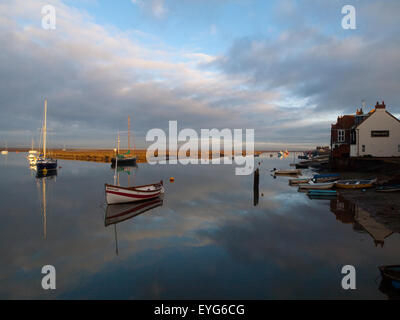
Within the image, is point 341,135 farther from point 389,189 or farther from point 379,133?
point 389,189

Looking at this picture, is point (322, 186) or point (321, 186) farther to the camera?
point (321, 186)

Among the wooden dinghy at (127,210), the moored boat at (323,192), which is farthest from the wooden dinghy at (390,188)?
the wooden dinghy at (127,210)

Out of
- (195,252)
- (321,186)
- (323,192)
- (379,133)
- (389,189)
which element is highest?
(379,133)

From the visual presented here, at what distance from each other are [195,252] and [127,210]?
39.6ft

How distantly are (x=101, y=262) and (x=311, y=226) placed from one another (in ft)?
50.7

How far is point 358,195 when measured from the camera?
2747 cm

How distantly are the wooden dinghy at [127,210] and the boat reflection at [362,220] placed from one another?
Answer: 1848 centimetres

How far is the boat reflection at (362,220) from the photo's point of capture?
1518cm

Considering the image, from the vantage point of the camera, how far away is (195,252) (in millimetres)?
13922

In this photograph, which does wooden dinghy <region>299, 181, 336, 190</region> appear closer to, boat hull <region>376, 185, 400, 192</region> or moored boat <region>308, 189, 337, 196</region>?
moored boat <region>308, 189, 337, 196</region>

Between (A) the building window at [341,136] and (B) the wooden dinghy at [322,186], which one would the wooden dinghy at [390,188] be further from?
(A) the building window at [341,136]

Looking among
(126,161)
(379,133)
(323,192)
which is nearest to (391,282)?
(323,192)

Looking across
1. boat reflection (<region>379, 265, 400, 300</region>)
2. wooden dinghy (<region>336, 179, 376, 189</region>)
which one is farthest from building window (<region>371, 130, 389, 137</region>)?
boat reflection (<region>379, 265, 400, 300</region>)
